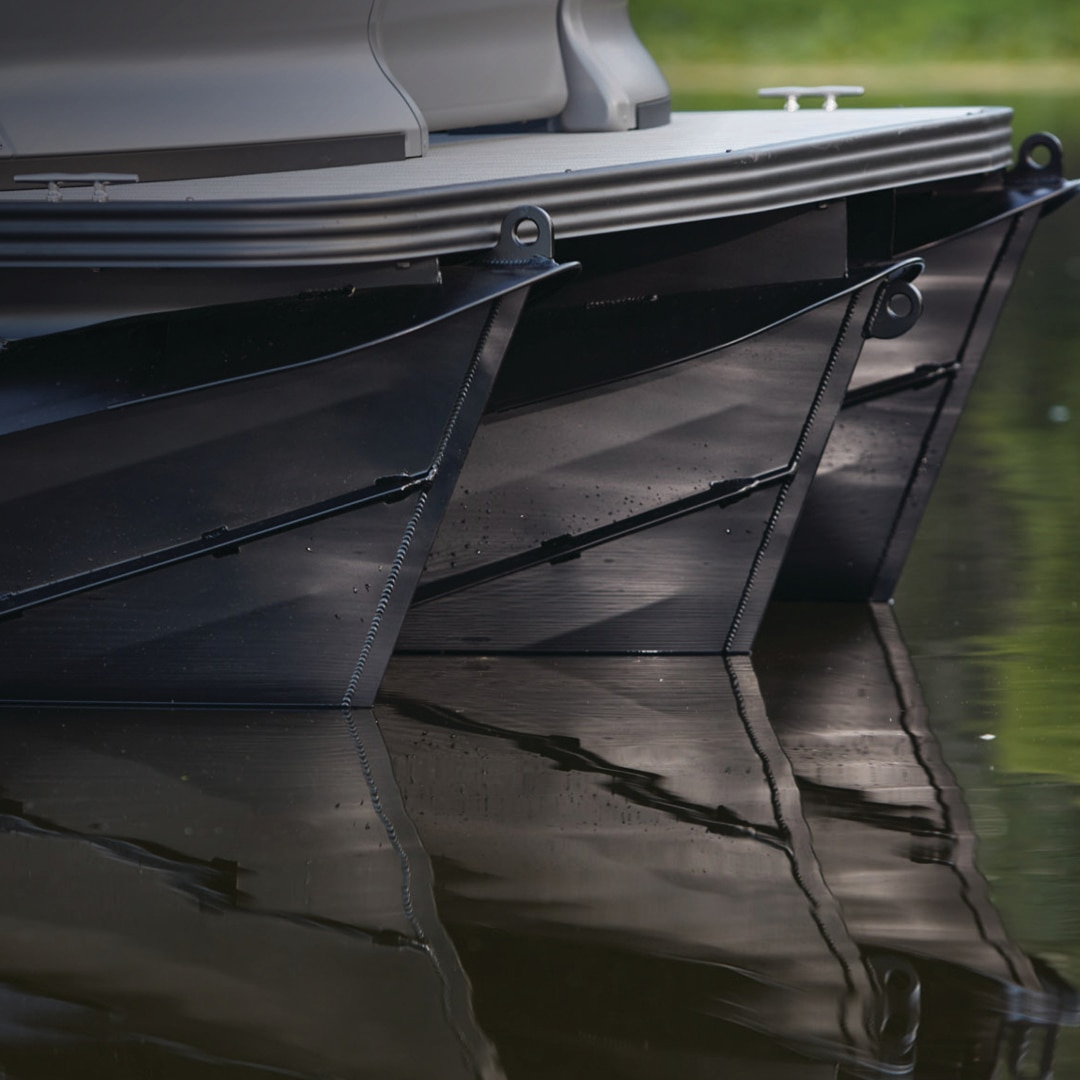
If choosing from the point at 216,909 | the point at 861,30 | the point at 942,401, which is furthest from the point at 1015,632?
the point at 861,30

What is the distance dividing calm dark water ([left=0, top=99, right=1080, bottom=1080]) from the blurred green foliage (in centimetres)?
2647

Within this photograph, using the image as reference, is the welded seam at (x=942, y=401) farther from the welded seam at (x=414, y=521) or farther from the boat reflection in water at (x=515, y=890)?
the welded seam at (x=414, y=521)

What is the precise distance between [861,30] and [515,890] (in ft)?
97.3

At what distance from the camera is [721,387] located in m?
4.67

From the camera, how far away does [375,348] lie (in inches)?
160

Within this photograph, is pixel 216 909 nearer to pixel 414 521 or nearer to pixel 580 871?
pixel 580 871

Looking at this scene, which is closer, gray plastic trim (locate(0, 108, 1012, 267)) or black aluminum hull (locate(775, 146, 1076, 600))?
gray plastic trim (locate(0, 108, 1012, 267))

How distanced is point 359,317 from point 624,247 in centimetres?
91

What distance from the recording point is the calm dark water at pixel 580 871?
Answer: 2959mm

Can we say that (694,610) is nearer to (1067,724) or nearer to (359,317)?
(1067,724)

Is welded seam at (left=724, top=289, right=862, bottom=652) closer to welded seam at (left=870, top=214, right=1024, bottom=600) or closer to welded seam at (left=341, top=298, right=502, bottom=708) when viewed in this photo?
welded seam at (left=870, top=214, right=1024, bottom=600)

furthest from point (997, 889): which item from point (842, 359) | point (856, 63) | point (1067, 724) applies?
point (856, 63)

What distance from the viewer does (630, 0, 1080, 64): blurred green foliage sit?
30.3m

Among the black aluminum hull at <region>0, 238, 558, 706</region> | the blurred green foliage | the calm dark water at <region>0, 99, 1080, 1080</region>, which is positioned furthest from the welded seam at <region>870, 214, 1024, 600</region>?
the blurred green foliage
